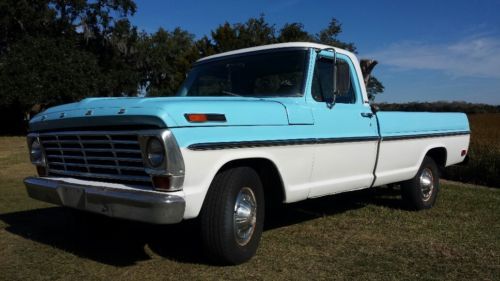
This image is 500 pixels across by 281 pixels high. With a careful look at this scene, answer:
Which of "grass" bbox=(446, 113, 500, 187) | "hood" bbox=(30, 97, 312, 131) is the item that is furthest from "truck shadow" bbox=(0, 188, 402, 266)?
"grass" bbox=(446, 113, 500, 187)

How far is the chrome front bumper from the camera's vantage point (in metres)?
3.62

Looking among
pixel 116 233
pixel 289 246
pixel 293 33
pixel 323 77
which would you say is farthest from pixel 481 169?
pixel 293 33

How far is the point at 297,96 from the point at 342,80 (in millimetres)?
557

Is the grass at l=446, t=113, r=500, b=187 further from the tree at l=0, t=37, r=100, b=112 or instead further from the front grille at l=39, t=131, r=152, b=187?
the tree at l=0, t=37, r=100, b=112

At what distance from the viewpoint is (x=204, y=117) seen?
12.7 ft

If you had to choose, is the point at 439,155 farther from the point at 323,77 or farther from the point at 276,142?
the point at 276,142

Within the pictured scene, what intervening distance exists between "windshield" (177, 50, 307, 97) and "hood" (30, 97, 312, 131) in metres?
0.44

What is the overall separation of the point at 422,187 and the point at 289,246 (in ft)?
9.07

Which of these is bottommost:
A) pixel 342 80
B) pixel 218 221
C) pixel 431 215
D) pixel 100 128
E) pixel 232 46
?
pixel 431 215

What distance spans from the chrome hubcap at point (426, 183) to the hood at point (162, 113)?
9.18 ft

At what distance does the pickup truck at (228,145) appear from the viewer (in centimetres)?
373

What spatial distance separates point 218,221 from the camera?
4.04m

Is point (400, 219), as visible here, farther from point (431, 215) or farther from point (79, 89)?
point (79, 89)

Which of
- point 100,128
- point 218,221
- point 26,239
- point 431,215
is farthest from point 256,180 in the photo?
point 431,215
